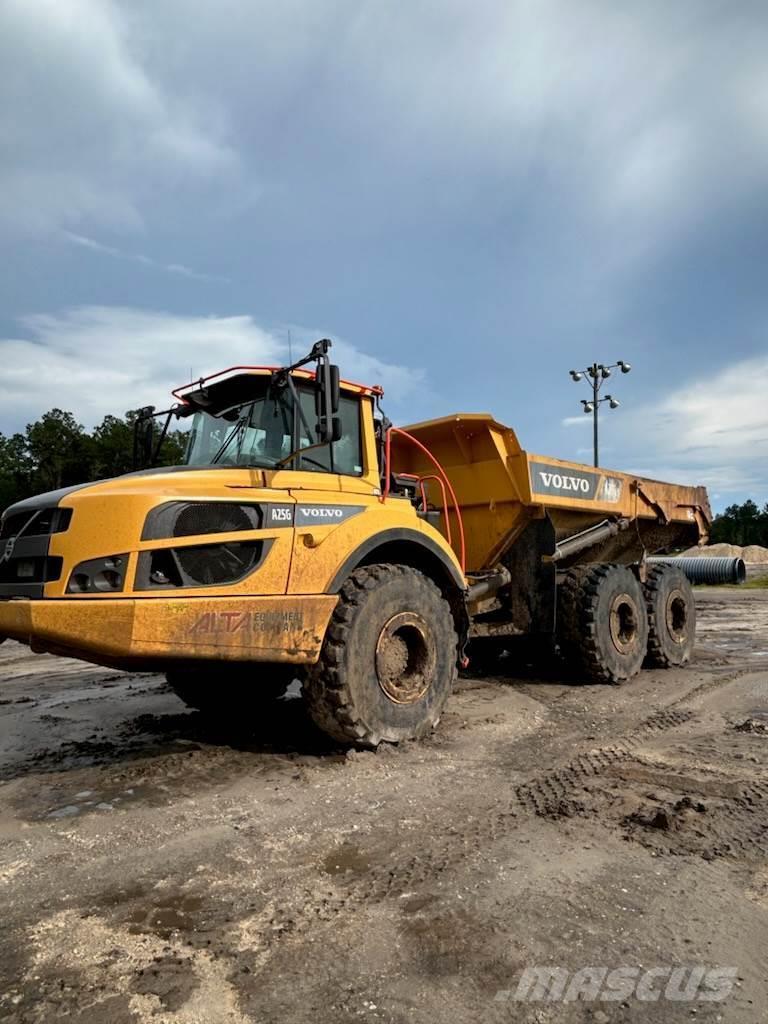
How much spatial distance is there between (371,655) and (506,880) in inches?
77.2

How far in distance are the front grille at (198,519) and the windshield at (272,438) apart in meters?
0.48

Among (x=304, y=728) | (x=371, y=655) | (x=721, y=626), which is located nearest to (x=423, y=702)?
(x=371, y=655)

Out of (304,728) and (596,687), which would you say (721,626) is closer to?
(596,687)

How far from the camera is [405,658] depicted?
198 inches

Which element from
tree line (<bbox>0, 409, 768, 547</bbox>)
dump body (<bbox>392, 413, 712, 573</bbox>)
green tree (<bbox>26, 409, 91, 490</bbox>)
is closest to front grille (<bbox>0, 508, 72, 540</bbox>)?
dump body (<bbox>392, 413, 712, 573</bbox>)

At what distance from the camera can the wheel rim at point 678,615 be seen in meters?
8.83

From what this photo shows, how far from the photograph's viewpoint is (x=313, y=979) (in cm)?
220

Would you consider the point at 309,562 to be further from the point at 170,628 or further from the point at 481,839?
the point at 481,839

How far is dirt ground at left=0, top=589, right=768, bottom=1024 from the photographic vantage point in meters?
2.16

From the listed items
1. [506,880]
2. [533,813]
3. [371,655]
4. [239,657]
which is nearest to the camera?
[506,880]

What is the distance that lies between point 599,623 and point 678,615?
2.36 metres

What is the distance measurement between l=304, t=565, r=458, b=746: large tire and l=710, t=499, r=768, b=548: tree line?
87.6m

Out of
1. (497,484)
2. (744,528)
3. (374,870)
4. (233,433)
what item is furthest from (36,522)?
(744,528)

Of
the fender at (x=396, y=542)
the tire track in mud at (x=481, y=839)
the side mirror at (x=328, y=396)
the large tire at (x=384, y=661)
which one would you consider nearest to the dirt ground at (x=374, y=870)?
the tire track in mud at (x=481, y=839)
